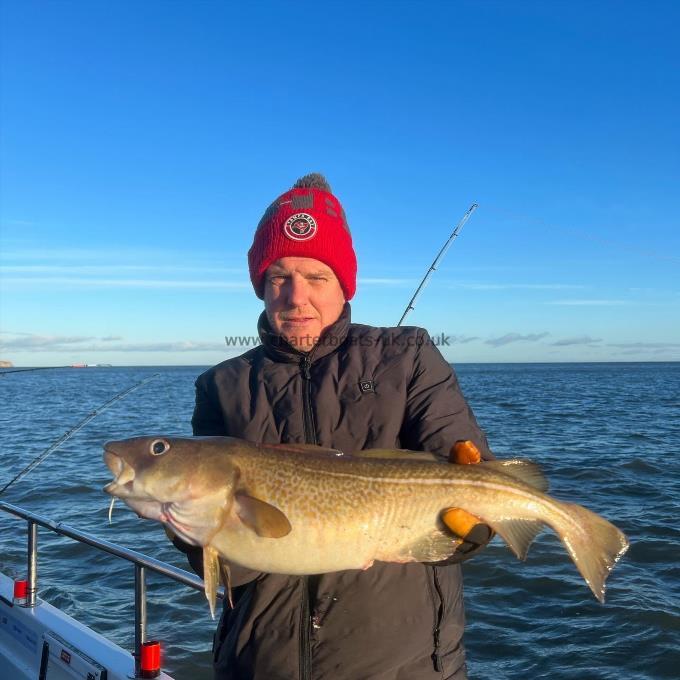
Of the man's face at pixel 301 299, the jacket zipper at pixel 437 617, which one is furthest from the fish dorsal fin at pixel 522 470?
the man's face at pixel 301 299

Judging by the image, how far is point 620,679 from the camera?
7.24 meters

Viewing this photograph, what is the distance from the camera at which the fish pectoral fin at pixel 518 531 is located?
3.11m

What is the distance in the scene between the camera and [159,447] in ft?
10.8

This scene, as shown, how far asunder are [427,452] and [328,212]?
1.51 metres

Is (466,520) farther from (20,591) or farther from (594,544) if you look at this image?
(20,591)

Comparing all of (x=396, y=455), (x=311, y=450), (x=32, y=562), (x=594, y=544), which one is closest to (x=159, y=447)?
(x=311, y=450)

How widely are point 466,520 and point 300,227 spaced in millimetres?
1759

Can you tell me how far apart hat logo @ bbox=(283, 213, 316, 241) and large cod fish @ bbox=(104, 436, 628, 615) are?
45.6 inches

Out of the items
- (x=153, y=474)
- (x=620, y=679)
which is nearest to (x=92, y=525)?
(x=620, y=679)

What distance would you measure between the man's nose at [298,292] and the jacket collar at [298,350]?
19 centimetres

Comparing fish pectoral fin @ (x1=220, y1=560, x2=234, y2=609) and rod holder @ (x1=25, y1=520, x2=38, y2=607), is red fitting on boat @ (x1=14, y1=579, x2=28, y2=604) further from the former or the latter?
fish pectoral fin @ (x1=220, y1=560, x2=234, y2=609)

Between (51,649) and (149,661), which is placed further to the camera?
(51,649)

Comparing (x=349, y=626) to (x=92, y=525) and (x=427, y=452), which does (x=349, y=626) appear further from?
(x=92, y=525)

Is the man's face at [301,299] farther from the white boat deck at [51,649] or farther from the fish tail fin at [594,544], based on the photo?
the white boat deck at [51,649]
